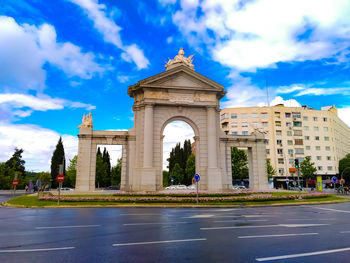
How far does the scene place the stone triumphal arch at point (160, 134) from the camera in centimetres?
3506

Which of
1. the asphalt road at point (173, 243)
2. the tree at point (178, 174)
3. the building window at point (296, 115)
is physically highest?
the building window at point (296, 115)

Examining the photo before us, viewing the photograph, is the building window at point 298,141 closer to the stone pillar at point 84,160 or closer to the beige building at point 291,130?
the beige building at point 291,130

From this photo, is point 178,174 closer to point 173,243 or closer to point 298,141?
point 298,141

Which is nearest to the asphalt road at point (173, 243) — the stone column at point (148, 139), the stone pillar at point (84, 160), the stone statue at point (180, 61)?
the stone column at point (148, 139)

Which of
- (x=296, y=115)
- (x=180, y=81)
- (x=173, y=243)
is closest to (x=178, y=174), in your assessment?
(x=296, y=115)

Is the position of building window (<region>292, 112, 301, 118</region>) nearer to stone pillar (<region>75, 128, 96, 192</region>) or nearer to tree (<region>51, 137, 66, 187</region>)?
stone pillar (<region>75, 128, 96, 192</region>)

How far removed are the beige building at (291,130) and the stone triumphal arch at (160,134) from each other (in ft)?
126

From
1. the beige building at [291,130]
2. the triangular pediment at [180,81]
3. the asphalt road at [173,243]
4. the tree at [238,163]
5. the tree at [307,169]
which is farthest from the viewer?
the beige building at [291,130]

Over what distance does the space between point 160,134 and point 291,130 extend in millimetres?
52655

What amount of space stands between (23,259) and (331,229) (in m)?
11.8

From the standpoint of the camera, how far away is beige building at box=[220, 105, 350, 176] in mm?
75312

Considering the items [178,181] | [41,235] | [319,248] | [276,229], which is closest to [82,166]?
[41,235]

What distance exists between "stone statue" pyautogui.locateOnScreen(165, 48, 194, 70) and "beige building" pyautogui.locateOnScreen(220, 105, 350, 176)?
122 ft

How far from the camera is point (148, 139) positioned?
115 feet
